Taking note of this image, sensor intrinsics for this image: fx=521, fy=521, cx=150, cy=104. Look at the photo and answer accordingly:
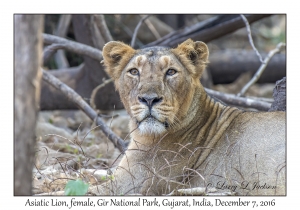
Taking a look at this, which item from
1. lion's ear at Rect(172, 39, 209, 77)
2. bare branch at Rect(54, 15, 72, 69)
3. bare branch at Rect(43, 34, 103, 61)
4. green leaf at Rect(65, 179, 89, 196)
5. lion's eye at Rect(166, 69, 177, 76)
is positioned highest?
bare branch at Rect(54, 15, 72, 69)

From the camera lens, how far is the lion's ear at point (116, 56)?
6199 mm

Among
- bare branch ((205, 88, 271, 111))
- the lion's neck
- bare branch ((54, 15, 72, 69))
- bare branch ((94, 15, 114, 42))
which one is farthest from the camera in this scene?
bare branch ((54, 15, 72, 69))

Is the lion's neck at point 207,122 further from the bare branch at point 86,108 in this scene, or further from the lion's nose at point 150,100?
the bare branch at point 86,108

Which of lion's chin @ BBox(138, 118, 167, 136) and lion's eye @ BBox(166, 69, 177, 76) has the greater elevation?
lion's eye @ BBox(166, 69, 177, 76)

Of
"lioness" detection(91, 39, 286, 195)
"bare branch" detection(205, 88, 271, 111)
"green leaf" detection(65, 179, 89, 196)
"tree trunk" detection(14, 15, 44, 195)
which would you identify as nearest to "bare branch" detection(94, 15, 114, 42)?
"bare branch" detection(205, 88, 271, 111)

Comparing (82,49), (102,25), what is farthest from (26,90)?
(102,25)

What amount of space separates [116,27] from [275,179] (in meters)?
9.64

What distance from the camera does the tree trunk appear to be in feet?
10.4

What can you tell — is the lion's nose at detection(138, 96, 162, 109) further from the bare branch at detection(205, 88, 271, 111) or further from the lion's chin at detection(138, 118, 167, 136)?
the bare branch at detection(205, 88, 271, 111)

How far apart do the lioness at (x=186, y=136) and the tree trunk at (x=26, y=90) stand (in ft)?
6.58

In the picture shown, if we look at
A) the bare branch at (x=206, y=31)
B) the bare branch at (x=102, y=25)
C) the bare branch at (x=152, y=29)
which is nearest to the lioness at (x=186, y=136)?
the bare branch at (x=102, y=25)
